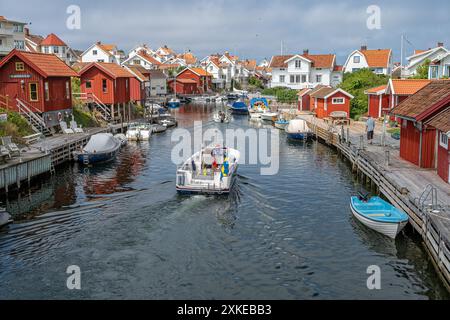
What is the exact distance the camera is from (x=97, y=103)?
183 feet

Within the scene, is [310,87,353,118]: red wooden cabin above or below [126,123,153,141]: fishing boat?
above

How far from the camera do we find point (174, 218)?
2270cm

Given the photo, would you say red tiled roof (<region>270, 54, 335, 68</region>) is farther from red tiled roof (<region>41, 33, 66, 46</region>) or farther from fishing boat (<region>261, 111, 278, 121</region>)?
red tiled roof (<region>41, 33, 66, 46</region>)

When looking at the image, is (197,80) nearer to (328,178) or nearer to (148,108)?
(148,108)

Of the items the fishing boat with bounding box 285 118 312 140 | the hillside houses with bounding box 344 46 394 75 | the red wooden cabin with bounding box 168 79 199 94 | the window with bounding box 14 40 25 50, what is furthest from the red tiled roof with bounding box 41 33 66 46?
the fishing boat with bounding box 285 118 312 140

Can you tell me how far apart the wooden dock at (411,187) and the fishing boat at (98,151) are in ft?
59.9

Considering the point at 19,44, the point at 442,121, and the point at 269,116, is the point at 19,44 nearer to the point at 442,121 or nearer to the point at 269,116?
the point at 269,116

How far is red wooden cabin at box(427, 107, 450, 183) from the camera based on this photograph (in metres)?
23.8

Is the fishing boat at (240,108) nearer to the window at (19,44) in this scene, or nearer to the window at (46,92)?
the window at (19,44)

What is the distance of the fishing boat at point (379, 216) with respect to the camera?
20.1 m

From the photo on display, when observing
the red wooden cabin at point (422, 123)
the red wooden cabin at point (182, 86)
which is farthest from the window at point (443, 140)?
the red wooden cabin at point (182, 86)

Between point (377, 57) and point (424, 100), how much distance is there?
70718 mm

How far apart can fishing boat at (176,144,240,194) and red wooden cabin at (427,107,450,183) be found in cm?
1076

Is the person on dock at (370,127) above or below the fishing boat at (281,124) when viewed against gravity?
above
